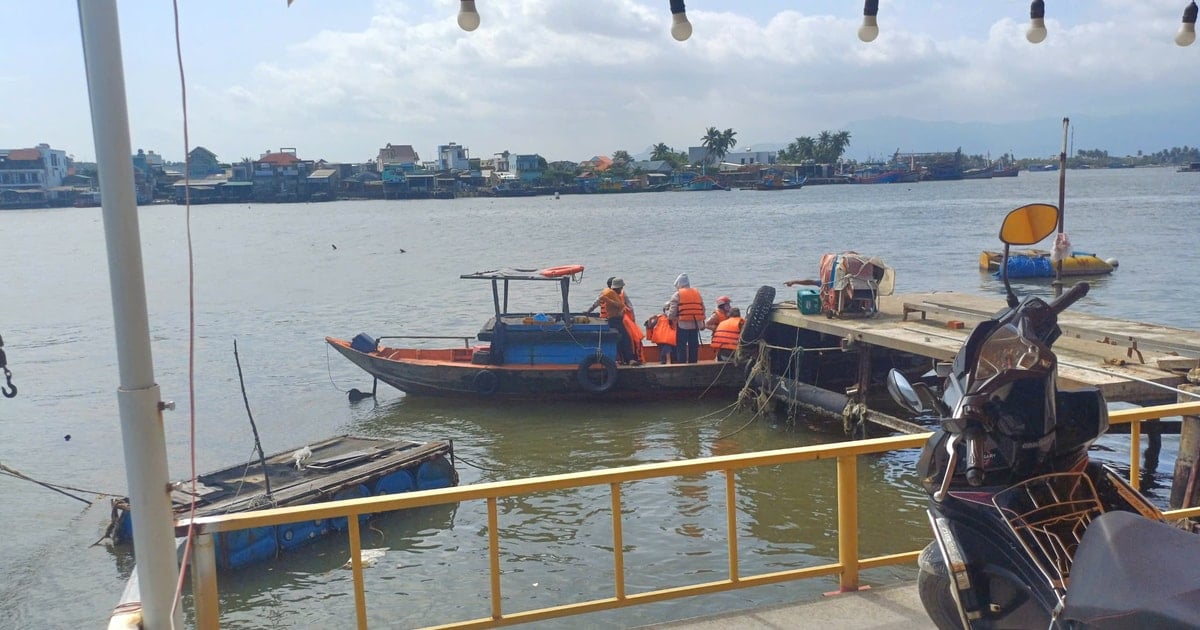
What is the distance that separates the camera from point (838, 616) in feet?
15.5

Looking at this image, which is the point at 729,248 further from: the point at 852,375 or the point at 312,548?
the point at 312,548

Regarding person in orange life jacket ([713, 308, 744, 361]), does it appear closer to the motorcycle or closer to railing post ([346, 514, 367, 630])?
railing post ([346, 514, 367, 630])

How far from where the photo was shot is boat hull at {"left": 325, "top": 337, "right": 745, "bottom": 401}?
1883cm

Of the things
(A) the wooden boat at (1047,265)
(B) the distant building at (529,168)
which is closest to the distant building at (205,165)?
(B) the distant building at (529,168)

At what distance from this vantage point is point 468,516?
13289 mm

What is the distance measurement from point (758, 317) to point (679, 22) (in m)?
13.1

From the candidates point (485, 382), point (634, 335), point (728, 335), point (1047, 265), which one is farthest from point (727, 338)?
point (1047, 265)

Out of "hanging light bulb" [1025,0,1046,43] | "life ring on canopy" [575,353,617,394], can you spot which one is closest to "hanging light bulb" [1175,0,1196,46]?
"hanging light bulb" [1025,0,1046,43]

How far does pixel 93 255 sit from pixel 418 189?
3588 inches

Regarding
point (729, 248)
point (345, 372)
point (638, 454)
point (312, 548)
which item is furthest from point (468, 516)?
point (729, 248)

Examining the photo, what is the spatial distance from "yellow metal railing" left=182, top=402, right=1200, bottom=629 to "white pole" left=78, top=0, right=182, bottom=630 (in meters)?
0.54

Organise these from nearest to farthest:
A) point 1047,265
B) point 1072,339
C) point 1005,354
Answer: point 1005,354 < point 1072,339 < point 1047,265

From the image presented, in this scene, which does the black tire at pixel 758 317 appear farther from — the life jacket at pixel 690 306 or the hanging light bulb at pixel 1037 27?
the hanging light bulb at pixel 1037 27

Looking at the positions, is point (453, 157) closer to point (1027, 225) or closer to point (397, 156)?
point (397, 156)
